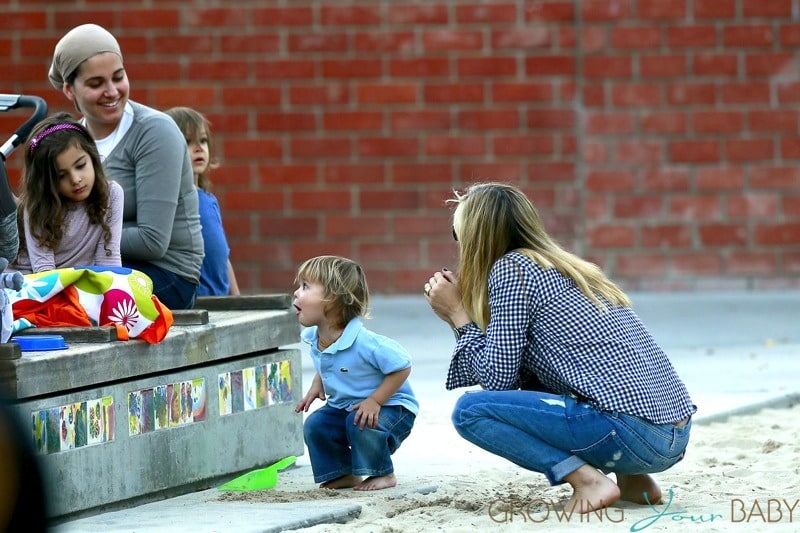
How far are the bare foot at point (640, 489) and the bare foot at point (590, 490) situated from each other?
0.74 ft

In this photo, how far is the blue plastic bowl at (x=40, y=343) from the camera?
4.59 metres

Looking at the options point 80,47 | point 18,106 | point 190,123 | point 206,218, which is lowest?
point 206,218

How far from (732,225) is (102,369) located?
7219 millimetres

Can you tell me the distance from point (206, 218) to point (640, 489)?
265 cm

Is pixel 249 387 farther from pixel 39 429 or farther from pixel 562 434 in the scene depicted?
pixel 562 434

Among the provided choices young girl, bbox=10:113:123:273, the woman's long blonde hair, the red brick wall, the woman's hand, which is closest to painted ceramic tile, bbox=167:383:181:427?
young girl, bbox=10:113:123:273

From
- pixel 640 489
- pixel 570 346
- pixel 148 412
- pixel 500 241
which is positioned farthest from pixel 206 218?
pixel 640 489

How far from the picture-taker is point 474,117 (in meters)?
10.9

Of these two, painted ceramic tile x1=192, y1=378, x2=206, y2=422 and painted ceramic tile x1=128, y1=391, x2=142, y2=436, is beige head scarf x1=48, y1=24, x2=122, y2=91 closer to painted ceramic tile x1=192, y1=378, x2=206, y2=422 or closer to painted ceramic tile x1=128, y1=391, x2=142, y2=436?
painted ceramic tile x1=192, y1=378, x2=206, y2=422

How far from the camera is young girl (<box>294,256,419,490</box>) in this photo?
16.6 feet

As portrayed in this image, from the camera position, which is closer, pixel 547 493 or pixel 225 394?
pixel 547 493

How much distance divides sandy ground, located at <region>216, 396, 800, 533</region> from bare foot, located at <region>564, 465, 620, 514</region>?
0.04m

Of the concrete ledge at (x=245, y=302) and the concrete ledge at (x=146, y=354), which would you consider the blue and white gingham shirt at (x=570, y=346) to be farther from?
the concrete ledge at (x=245, y=302)

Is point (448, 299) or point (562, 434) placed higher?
point (448, 299)
